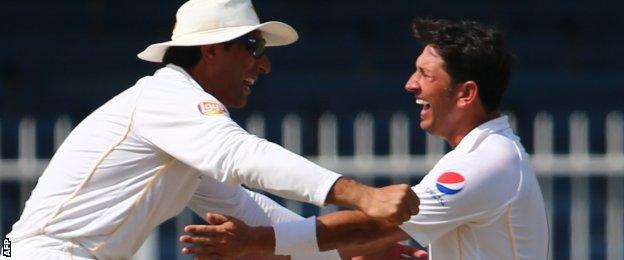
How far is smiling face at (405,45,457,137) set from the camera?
4.16 m

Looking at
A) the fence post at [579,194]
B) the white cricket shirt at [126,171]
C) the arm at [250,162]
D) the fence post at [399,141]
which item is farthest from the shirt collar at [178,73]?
the fence post at [579,194]

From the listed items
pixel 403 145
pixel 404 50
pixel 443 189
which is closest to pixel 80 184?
pixel 443 189

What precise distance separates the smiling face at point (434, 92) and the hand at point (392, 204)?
47 centimetres

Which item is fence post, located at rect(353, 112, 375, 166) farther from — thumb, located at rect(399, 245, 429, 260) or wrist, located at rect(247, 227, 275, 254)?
wrist, located at rect(247, 227, 275, 254)

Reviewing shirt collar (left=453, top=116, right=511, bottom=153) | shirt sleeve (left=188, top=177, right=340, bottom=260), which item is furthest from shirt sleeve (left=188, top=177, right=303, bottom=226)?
shirt collar (left=453, top=116, right=511, bottom=153)

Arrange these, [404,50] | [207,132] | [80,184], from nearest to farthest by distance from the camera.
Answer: [207,132] < [80,184] < [404,50]

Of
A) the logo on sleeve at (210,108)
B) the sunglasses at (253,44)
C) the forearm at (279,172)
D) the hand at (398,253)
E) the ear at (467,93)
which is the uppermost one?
the sunglasses at (253,44)

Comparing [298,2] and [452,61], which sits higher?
[452,61]

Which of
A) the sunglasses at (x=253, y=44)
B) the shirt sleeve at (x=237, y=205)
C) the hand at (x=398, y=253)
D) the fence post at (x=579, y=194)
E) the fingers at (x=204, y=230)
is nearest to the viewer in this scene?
the fingers at (x=204, y=230)

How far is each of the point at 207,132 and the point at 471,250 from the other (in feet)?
2.56

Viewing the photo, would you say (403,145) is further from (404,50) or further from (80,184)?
(80,184)

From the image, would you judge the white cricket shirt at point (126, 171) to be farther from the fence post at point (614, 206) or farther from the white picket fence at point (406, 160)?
the fence post at point (614, 206)

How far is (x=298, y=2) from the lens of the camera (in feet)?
38.2

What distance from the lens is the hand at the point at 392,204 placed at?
3.72 meters
